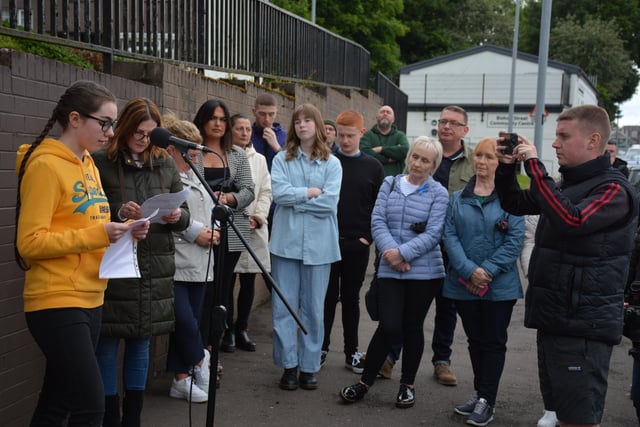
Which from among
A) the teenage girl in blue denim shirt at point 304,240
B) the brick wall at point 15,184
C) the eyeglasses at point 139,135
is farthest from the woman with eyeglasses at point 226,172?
the eyeglasses at point 139,135

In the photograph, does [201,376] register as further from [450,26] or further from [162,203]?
[450,26]

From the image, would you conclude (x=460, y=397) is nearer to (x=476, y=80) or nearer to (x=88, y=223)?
(x=88, y=223)

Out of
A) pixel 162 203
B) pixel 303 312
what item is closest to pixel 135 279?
pixel 162 203

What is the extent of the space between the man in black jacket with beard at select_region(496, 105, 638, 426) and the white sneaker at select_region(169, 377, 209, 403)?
8.31 feet

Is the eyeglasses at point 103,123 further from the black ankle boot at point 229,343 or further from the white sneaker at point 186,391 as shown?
the black ankle boot at point 229,343

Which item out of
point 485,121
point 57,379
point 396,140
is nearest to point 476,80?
point 485,121

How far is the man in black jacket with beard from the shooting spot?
3.77m

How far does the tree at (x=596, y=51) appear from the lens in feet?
175

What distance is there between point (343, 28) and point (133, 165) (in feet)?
102

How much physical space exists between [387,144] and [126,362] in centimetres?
582

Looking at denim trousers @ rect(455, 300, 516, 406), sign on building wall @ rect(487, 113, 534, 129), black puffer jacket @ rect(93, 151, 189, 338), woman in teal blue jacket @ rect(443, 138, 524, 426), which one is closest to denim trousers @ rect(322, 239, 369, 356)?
woman in teal blue jacket @ rect(443, 138, 524, 426)

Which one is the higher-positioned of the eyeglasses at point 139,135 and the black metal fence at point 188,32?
the black metal fence at point 188,32

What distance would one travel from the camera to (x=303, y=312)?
5809mm

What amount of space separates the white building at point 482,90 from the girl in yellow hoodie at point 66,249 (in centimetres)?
4323
